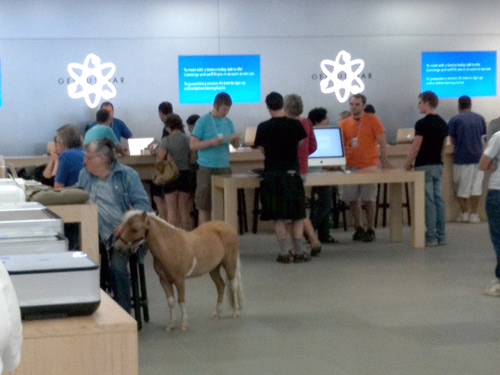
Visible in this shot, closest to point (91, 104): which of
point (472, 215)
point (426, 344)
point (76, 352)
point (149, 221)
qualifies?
point (472, 215)

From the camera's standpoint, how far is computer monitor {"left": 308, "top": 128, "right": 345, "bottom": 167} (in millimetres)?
9094

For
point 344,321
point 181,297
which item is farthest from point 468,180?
point 181,297

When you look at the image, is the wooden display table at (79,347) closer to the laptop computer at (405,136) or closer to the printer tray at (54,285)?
the printer tray at (54,285)

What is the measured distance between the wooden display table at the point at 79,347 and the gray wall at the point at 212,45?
10267mm

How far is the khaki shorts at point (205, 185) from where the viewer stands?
9.02 metres

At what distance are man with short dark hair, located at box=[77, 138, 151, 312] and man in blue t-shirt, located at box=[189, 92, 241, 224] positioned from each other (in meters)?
3.20

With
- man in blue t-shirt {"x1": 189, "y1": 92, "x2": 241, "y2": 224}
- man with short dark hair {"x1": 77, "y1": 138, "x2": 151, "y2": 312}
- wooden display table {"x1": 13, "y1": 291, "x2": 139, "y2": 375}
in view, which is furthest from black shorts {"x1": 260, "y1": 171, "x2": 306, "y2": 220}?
wooden display table {"x1": 13, "y1": 291, "x2": 139, "y2": 375}

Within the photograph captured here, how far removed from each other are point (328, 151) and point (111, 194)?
4099 mm

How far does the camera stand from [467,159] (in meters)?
11.0

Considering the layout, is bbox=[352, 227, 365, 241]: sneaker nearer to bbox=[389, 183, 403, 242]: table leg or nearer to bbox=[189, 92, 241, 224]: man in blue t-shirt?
bbox=[389, 183, 403, 242]: table leg

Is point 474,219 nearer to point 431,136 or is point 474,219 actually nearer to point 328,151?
point 431,136

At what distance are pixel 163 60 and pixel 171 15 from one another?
650 millimetres

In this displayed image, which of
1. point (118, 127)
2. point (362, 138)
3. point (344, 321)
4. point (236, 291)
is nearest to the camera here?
point (344, 321)

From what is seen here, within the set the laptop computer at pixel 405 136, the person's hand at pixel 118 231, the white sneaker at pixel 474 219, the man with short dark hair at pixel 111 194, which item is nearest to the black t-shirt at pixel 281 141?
the man with short dark hair at pixel 111 194
